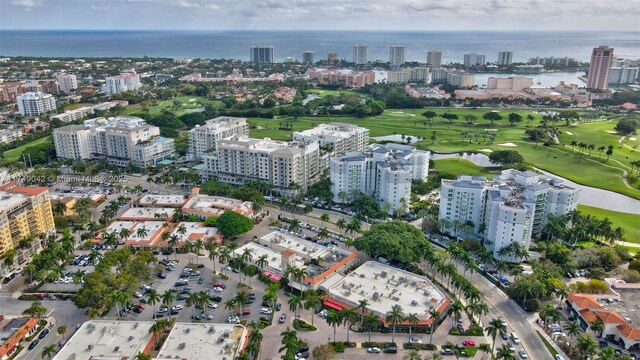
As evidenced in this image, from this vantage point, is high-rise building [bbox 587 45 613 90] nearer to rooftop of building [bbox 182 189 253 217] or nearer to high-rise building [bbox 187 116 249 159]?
high-rise building [bbox 187 116 249 159]

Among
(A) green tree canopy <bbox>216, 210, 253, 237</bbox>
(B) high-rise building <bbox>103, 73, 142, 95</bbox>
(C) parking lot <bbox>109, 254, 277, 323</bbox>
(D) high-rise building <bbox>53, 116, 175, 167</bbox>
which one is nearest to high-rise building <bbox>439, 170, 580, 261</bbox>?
(A) green tree canopy <bbox>216, 210, 253, 237</bbox>

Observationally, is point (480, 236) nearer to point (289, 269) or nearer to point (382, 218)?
point (382, 218)

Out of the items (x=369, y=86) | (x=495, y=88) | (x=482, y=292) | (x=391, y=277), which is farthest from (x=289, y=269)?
(x=495, y=88)

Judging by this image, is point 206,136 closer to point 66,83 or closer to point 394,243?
point 394,243

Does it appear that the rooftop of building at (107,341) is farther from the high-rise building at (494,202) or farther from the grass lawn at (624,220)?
the grass lawn at (624,220)

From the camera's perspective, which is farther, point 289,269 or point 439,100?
point 439,100

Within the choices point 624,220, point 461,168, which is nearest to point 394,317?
point 624,220
